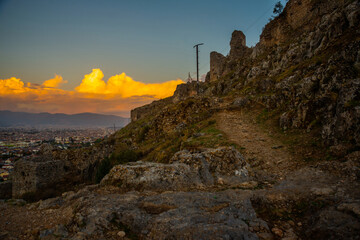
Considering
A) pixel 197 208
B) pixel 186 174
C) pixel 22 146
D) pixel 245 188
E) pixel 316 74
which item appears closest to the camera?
pixel 197 208

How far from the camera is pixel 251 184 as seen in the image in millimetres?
6785

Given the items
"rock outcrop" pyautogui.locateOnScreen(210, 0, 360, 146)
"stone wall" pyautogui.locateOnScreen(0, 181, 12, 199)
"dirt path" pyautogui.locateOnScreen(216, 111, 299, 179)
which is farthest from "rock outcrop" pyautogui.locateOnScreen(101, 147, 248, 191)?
"stone wall" pyautogui.locateOnScreen(0, 181, 12, 199)

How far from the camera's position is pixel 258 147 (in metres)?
11.7

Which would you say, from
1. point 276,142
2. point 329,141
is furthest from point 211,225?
point 276,142

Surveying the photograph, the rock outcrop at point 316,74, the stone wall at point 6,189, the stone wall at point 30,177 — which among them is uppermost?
the rock outcrop at point 316,74

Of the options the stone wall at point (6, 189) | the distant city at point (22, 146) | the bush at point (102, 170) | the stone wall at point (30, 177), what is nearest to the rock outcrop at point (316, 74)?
the bush at point (102, 170)

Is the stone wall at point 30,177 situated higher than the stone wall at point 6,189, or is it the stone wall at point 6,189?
the stone wall at point 30,177

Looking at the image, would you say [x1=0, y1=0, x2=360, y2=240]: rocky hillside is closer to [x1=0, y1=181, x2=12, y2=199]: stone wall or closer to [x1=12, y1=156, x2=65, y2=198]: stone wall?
[x1=12, y1=156, x2=65, y2=198]: stone wall

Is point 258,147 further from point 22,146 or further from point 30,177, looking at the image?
point 22,146

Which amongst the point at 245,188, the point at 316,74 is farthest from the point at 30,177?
the point at 316,74

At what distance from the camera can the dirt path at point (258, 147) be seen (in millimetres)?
8641

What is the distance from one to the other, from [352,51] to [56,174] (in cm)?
3365

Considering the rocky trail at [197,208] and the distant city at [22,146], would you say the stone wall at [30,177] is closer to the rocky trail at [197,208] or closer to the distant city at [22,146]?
the distant city at [22,146]

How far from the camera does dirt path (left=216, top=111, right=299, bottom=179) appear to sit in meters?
8.64
